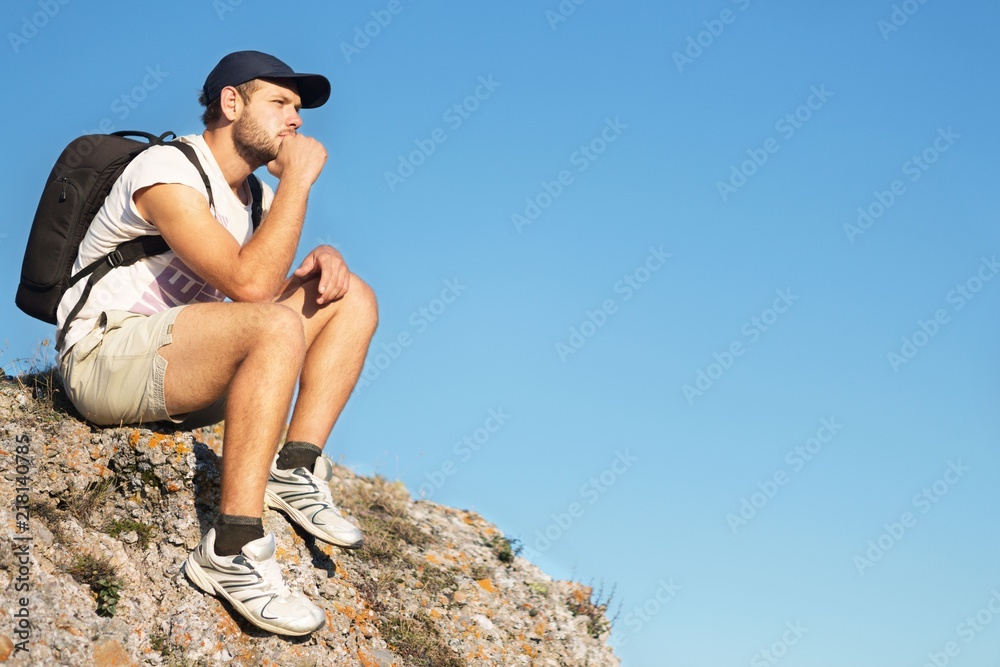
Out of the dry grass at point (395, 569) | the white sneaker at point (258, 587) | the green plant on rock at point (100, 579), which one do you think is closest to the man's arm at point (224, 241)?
the white sneaker at point (258, 587)

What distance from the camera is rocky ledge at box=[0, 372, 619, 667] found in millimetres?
5082

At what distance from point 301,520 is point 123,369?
1399mm

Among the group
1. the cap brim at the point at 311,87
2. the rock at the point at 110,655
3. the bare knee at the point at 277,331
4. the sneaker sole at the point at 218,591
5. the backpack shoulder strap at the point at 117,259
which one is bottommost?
the rock at the point at 110,655

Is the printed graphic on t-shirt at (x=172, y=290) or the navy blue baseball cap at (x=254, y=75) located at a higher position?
the navy blue baseball cap at (x=254, y=75)

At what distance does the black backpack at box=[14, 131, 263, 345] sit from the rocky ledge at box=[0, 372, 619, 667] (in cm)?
80

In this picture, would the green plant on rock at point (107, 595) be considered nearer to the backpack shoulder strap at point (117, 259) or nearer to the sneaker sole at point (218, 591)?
the sneaker sole at point (218, 591)

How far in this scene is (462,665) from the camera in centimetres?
661

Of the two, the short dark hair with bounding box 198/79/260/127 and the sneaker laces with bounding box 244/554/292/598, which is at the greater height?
the short dark hair with bounding box 198/79/260/127

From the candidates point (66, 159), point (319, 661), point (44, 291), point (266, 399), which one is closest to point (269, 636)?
point (319, 661)

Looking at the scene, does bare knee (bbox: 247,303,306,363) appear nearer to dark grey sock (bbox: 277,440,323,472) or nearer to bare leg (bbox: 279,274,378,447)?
bare leg (bbox: 279,274,378,447)

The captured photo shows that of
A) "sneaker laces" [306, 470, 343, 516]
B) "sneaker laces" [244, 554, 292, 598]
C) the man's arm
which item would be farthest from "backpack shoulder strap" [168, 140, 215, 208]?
"sneaker laces" [244, 554, 292, 598]

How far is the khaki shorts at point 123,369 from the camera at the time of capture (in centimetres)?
548

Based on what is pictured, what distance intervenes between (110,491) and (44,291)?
4.22 feet

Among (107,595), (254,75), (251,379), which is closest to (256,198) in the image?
(254,75)
